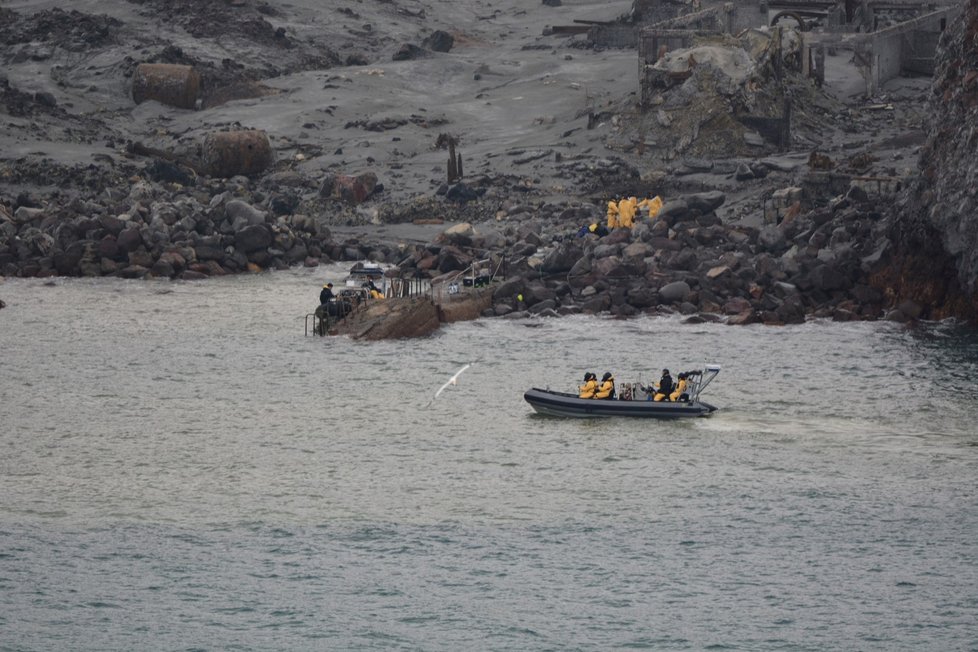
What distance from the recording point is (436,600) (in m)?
40.8

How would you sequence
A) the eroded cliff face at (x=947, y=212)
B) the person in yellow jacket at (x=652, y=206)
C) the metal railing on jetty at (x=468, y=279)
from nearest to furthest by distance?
the eroded cliff face at (x=947, y=212)
the metal railing on jetty at (x=468, y=279)
the person in yellow jacket at (x=652, y=206)

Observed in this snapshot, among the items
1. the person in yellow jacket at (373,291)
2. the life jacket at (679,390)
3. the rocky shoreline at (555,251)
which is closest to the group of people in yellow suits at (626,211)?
the rocky shoreline at (555,251)

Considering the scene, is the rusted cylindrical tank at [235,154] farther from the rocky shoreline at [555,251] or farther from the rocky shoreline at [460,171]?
the rocky shoreline at [555,251]

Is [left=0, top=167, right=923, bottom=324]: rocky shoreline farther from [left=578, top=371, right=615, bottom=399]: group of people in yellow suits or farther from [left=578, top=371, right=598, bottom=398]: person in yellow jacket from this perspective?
[left=578, top=371, right=598, bottom=398]: person in yellow jacket

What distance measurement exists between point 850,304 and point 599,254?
39.0 feet

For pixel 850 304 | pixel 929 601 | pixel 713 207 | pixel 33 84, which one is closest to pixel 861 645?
pixel 929 601

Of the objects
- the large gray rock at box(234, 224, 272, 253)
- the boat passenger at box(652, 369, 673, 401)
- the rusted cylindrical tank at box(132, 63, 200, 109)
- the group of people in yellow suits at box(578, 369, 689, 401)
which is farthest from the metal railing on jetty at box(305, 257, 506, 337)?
the rusted cylindrical tank at box(132, 63, 200, 109)

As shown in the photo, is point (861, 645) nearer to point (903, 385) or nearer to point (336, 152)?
point (903, 385)

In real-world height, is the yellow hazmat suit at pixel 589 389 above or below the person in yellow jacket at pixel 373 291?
below

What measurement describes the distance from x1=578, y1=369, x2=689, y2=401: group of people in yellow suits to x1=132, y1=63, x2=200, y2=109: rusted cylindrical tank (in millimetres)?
61197

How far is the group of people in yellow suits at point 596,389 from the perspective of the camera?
5438 cm

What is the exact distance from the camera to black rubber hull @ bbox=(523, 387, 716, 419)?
54.1 m

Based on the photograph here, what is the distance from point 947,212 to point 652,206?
663 inches

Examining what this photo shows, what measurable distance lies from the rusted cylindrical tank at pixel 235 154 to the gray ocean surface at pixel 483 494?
30363 mm
